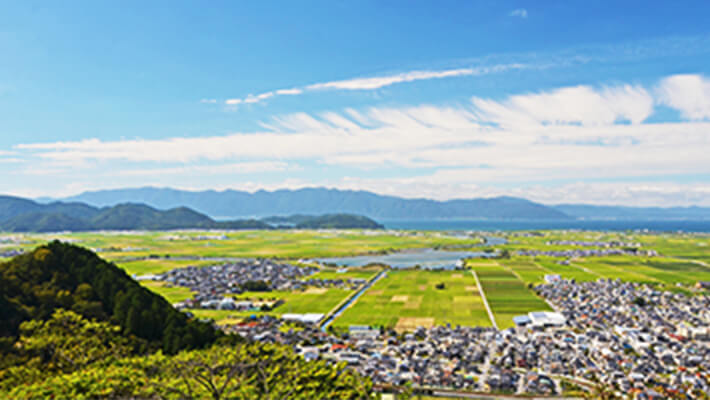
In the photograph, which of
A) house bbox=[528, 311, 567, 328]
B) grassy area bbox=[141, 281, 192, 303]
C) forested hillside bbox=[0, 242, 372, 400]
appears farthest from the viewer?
grassy area bbox=[141, 281, 192, 303]

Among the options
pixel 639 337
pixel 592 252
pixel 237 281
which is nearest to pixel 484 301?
pixel 639 337

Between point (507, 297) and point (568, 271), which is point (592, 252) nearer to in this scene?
point (568, 271)

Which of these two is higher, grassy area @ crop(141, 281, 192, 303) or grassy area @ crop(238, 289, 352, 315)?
grassy area @ crop(238, 289, 352, 315)

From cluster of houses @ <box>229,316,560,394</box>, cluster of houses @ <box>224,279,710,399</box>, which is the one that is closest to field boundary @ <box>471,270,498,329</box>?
cluster of houses @ <box>224,279,710,399</box>

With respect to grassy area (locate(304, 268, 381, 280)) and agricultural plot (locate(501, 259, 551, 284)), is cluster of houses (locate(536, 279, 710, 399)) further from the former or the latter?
grassy area (locate(304, 268, 381, 280))

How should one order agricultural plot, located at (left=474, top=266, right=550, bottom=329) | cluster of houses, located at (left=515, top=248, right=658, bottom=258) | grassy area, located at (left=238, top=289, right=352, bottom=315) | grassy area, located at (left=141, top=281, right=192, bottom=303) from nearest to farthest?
agricultural plot, located at (left=474, top=266, right=550, bottom=329)
grassy area, located at (left=238, top=289, right=352, bottom=315)
grassy area, located at (left=141, top=281, right=192, bottom=303)
cluster of houses, located at (left=515, top=248, right=658, bottom=258)

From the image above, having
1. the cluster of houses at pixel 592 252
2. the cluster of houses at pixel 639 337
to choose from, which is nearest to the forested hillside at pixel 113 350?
the cluster of houses at pixel 639 337

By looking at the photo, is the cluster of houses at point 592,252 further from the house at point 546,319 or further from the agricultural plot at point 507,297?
the house at point 546,319
